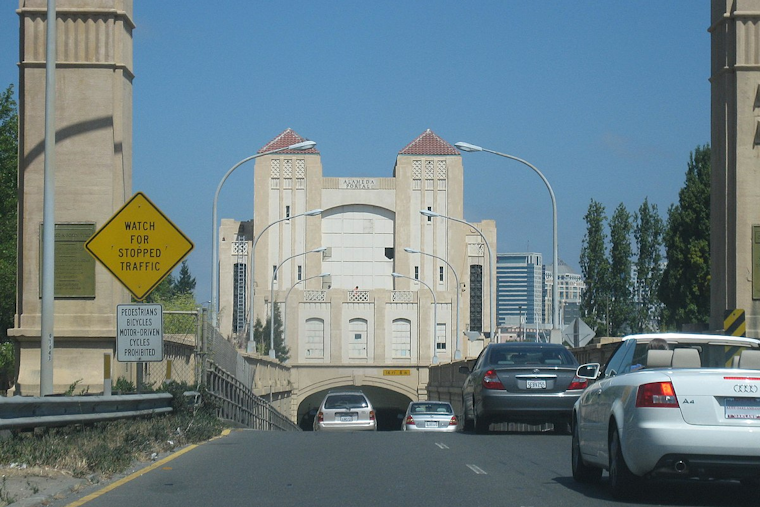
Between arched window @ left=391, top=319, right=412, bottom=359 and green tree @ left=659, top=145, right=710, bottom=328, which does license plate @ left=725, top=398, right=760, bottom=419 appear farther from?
arched window @ left=391, top=319, right=412, bottom=359

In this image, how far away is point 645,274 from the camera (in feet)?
248

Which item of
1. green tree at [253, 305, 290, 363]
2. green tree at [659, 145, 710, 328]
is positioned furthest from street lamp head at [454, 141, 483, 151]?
green tree at [253, 305, 290, 363]

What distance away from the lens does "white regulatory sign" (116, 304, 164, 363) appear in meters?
16.5

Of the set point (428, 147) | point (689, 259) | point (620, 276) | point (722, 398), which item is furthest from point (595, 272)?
point (722, 398)

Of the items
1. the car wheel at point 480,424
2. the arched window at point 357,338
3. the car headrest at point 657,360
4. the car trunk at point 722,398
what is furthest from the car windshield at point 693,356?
the arched window at point 357,338

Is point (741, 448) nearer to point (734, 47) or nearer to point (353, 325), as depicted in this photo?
point (734, 47)

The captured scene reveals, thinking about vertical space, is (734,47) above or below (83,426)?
above

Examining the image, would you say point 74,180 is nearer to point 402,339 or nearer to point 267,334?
point 267,334

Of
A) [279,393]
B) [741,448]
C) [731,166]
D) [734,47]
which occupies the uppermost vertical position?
[734,47]

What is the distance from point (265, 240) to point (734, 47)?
76.7m

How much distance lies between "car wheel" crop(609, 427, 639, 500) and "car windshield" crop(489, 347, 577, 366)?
10.0 meters

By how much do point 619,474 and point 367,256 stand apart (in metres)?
94.2

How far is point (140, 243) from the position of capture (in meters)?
17.1

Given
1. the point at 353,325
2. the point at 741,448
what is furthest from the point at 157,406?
the point at 353,325
